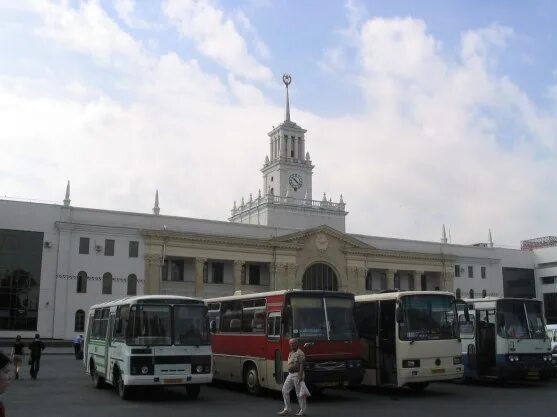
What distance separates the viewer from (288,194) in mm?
66375

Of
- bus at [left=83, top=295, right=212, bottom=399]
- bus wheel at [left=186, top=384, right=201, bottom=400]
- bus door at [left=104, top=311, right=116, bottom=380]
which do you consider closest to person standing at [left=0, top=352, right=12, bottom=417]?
bus at [left=83, top=295, right=212, bottom=399]

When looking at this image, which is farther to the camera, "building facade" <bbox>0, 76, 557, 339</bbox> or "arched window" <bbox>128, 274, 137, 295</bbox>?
"arched window" <bbox>128, 274, 137, 295</bbox>

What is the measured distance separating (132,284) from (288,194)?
924 inches

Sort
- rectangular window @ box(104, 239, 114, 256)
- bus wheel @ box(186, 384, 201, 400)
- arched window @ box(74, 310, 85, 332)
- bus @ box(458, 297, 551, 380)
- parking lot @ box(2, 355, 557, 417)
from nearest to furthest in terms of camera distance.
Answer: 1. parking lot @ box(2, 355, 557, 417)
2. bus wheel @ box(186, 384, 201, 400)
3. bus @ box(458, 297, 551, 380)
4. arched window @ box(74, 310, 85, 332)
5. rectangular window @ box(104, 239, 114, 256)

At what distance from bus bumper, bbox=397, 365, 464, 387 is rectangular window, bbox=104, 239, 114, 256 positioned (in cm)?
3496

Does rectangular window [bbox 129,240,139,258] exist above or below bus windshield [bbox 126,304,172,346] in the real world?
above

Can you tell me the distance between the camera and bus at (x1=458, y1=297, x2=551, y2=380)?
61.9ft

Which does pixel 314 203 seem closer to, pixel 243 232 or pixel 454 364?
pixel 243 232

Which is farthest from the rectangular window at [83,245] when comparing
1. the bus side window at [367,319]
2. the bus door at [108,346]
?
the bus side window at [367,319]

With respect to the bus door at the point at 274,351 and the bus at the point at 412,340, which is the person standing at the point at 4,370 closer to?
the bus door at the point at 274,351

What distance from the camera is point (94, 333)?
1912 cm

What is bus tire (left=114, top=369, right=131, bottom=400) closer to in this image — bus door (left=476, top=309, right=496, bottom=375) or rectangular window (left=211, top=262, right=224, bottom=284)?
bus door (left=476, top=309, right=496, bottom=375)

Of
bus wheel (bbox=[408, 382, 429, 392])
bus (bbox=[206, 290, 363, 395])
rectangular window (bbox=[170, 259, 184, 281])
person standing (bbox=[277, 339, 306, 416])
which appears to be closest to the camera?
person standing (bbox=[277, 339, 306, 416])

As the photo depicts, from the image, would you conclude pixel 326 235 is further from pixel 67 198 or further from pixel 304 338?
pixel 304 338
